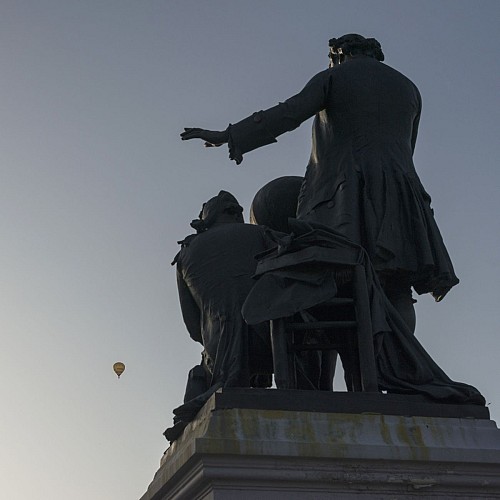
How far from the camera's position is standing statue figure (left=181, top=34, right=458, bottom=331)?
721 centimetres

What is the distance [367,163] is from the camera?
7.50 meters

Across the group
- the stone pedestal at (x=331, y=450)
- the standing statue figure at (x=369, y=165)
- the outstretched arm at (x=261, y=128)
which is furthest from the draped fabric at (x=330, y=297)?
the outstretched arm at (x=261, y=128)

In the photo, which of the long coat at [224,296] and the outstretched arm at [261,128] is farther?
the outstretched arm at [261,128]

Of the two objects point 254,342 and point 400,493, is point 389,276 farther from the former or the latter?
point 400,493

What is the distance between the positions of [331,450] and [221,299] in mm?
1833

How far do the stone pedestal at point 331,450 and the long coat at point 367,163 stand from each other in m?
1.30

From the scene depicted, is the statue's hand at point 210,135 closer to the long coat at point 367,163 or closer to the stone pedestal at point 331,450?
the long coat at point 367,163

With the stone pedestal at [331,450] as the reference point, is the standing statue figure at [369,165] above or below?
above

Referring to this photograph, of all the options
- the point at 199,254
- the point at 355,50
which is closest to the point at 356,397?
the point at 199,254

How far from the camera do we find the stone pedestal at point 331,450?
558 cm

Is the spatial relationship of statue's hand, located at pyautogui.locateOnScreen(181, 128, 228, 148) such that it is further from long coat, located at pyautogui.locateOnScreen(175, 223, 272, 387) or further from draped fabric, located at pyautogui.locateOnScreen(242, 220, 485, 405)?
draped fabric, located at pyautogui.locateOnScreen(242, 220, 485, 405)

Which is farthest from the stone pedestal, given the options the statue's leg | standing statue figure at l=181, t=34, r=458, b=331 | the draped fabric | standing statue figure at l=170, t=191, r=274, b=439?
standing statue figure at l=181, t=34, r=458, b=331

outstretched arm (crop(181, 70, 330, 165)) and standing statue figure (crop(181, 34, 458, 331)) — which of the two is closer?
standing statue figure (crop(181, 34, 458, 331))

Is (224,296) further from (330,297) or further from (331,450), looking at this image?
(331,450)
